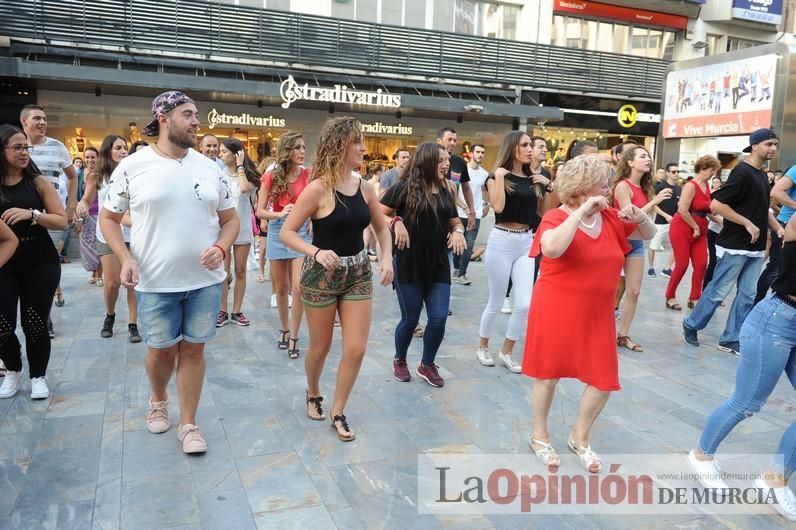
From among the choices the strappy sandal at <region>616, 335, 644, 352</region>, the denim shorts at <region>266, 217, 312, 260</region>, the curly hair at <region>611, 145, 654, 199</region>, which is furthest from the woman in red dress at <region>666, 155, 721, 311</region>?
the denim shorts at <region>266, 217, 312, 260</region>

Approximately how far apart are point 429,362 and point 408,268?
81 cm

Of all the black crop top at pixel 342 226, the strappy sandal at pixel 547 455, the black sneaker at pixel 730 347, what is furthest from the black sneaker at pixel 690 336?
the black crop top at pixel 342 226

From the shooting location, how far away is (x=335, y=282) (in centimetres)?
371

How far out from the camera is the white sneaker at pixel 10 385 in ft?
14.6

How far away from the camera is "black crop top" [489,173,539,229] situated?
5246mm

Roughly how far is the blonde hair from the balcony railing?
1635 cm

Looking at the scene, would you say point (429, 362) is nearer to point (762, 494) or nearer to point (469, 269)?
point (762, 494)

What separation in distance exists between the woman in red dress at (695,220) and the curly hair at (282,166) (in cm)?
461

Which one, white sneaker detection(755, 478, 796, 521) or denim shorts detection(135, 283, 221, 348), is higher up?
denim shorts detection(135, 283, 221, 348)

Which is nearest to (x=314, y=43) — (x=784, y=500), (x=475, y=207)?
(x=475, y=207)

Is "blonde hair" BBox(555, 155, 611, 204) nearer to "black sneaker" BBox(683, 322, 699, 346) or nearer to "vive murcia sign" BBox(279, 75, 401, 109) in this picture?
"black sneaker" BBox(683, 322, 699, 346)

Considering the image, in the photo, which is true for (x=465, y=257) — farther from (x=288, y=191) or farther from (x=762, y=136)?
(x=762, y=136)

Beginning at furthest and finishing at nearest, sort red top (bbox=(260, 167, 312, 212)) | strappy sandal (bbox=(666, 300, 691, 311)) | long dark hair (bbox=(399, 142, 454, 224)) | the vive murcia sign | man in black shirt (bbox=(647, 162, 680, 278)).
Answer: the vive murcia sign
man in black shirt (bbox=(647, 162, 680, 278))
strappy sandal (bbox=(666, 300, 691, 311))
red top (bbox=(260, 167, 312, 212))
long dark hair (bbox=(399, 142, 454, 224))

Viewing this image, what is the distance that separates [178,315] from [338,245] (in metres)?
1.01
